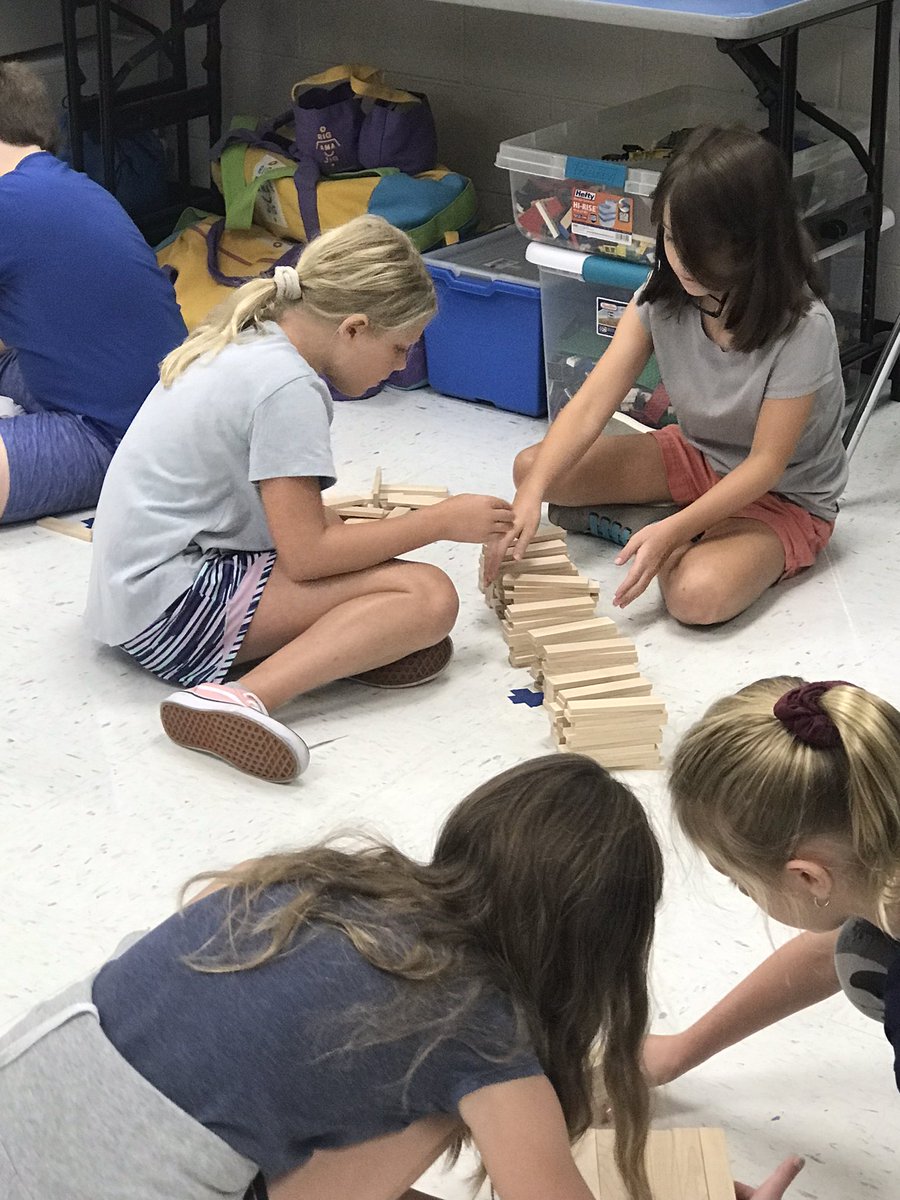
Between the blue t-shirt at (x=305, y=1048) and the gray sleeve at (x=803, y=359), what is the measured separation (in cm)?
154

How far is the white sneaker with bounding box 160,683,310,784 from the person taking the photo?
2123 millimetres

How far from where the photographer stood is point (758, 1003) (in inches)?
59.1

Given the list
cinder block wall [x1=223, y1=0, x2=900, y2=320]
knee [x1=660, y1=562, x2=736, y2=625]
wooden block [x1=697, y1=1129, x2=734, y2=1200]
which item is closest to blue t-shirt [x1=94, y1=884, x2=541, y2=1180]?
wooden block [x1=697, y1=1129, x2=734, y2=1200]

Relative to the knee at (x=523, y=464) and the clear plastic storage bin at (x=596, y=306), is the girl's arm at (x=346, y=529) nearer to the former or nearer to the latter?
Result: the knee at (x=523, y=464)

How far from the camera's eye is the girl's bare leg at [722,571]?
→ 8.25ft

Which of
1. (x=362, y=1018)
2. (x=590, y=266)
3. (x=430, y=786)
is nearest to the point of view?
(x=362, y=1018)

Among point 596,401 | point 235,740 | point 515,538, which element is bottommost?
point 235,740

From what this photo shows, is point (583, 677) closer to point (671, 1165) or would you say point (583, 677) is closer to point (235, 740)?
point (235, 740)

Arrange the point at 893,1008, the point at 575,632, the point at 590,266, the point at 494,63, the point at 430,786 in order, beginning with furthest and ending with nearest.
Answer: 1. the point at 494,63
2. the point at 590,266
3. the point at 575,632
4. the point at 430,786
5. the point at 893,1008

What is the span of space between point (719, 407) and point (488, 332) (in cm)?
95

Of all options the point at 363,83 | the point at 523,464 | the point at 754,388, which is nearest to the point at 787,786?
the point at 754,388

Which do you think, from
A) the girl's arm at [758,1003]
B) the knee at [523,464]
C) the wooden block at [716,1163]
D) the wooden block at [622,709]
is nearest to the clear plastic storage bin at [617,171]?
the knee at [523,464]

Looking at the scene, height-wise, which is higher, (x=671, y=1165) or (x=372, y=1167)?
(x=372, y=1167)

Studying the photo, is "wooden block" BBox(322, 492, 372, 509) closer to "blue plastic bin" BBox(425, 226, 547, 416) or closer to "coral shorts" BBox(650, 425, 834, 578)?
"coral shorts" BBox(650, 425, 834, 578)
